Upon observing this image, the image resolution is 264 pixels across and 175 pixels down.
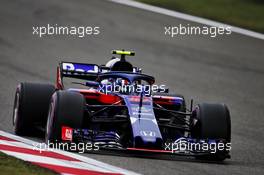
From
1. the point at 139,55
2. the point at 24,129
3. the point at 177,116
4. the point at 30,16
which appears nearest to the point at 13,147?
the point at 24,129

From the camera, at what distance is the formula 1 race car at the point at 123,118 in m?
13.0

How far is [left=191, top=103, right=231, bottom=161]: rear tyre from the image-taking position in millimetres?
13375

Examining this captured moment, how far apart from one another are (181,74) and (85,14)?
5.43 meters

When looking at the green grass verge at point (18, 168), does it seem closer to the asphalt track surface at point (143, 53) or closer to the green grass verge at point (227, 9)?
the asphalt track surface at point (143, 53)

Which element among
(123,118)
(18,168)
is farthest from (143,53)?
(18,168)

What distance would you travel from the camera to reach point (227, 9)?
26641 mm

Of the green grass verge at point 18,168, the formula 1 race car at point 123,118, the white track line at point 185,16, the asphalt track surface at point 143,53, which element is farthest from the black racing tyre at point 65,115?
the white track line at point 185,16

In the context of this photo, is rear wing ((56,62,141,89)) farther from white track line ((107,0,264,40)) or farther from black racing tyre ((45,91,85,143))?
white track line ((107,0,264,40))

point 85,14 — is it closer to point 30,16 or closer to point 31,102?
point 30,16

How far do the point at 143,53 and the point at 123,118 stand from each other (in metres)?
10.4

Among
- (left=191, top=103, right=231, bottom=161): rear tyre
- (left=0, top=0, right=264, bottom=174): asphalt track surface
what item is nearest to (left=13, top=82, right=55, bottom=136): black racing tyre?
(left=0, top=0, right=264, bottom=174): asphalt track surface

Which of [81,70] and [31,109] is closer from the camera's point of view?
[31,109]

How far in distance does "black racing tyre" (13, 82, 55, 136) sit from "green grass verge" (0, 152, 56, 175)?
261 centimetres

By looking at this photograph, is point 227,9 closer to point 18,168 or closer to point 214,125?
point 214,125
